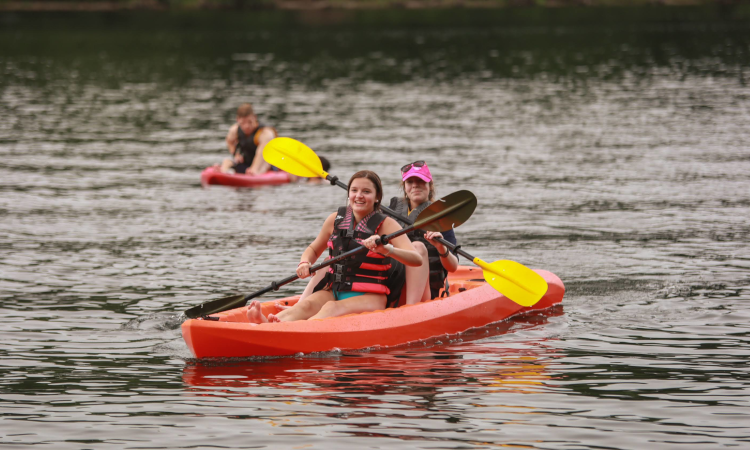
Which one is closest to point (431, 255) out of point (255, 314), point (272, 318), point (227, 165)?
point (272, 318)

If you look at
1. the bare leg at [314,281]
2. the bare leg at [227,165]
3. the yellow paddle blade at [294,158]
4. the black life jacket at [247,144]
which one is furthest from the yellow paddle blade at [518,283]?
the bare leg at [227,165]

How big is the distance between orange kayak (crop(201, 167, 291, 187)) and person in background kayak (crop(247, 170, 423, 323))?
24.2 feet

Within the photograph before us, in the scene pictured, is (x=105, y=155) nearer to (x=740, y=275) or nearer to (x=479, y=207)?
(x=479, y=207)

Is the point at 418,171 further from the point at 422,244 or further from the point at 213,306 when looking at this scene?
the point at 213,306

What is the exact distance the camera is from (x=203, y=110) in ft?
76.1

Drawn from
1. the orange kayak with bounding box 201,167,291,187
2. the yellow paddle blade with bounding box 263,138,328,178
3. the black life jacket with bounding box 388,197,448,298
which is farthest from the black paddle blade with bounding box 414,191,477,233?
the orange kayak with bounding box 201,167,291,187

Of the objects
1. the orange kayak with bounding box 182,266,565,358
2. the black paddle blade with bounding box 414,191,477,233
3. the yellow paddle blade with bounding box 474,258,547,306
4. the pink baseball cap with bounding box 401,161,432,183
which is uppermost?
the pink baseball cap with bounding box 401,161,432,183

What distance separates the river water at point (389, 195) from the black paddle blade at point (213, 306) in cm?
26

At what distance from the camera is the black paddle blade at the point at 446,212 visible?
711 centimetres

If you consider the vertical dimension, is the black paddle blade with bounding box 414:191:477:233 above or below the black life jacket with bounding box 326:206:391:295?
above

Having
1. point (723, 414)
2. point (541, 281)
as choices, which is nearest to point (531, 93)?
point (541, 281)

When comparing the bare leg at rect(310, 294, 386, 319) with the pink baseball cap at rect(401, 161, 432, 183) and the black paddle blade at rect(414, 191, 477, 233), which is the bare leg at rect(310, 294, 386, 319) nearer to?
the black paddle blade at rect(414, 191, 477, 233)

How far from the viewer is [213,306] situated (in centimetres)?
724

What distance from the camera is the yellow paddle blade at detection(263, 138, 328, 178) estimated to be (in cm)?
871
